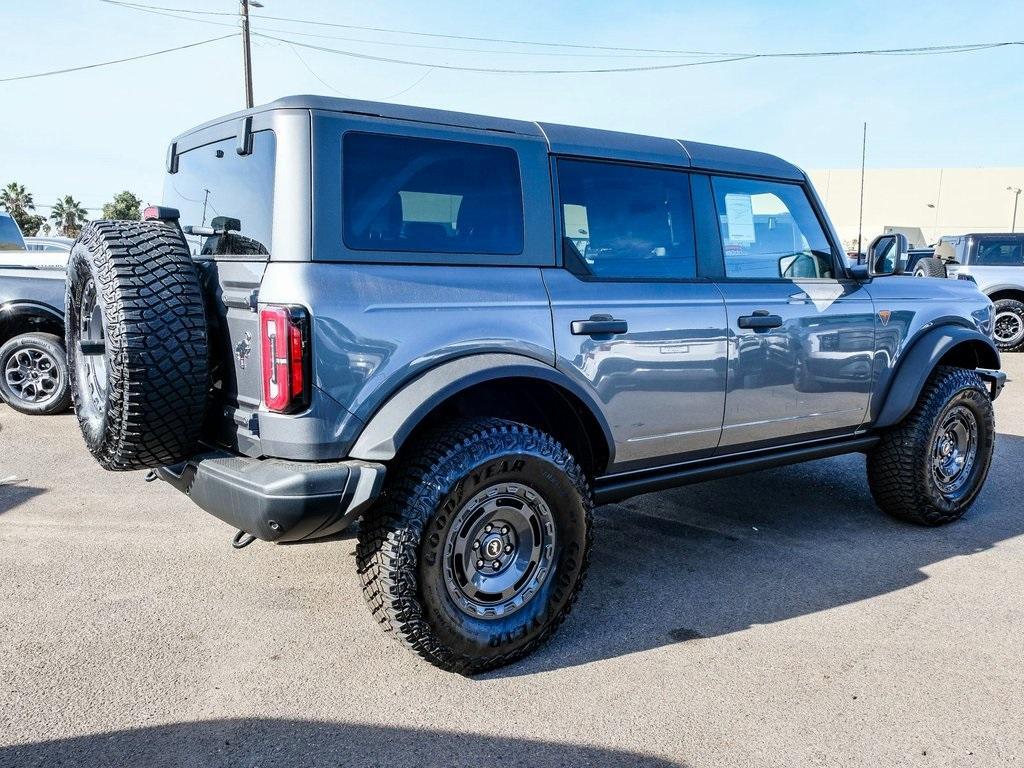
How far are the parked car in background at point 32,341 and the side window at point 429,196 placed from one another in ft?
17.3

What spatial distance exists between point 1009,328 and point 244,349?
13601 millimetres

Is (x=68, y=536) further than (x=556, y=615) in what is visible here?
Yes

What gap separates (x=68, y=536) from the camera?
4.18 metres

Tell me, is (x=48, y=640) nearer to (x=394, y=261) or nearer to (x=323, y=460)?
(x=323, y=460)

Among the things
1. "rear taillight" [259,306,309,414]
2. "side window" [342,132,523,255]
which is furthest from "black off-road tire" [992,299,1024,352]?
"rear taillight" [259,306,309,414]

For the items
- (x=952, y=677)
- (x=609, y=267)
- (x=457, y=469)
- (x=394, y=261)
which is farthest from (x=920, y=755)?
(x=394, y=261)

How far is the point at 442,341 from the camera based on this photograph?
111 inches

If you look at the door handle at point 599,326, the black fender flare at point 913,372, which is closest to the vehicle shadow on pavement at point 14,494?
the door handle at point 599,326

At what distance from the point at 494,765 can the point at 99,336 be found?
2.20m

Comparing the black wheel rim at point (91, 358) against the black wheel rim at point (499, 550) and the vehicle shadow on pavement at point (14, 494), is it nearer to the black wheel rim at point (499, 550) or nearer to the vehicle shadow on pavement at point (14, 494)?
the black wheel rim at point (499, 550)

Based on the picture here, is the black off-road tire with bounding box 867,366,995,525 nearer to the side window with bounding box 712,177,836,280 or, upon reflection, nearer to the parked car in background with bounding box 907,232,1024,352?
the side window with bounding box 712,177,836,280

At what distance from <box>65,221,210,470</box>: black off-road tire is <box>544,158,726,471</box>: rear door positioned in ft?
4.38

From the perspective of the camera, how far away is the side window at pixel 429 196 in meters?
2.74


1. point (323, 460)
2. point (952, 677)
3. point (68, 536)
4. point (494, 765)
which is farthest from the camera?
point (68, 536)
